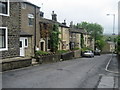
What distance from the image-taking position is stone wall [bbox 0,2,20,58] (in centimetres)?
1931

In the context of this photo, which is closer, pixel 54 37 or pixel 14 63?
pixel 14 63

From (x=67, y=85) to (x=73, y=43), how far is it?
43112 millimetres

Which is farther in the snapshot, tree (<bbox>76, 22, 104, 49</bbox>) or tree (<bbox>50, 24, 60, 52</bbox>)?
tree (<bbox>76, 22, 104, 49</bbox>)

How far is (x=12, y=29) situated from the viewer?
66.3 ft

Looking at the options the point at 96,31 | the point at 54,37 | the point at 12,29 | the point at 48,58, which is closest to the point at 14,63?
the point at 12,29

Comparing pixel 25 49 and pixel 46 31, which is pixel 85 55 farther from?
pixel 25 49

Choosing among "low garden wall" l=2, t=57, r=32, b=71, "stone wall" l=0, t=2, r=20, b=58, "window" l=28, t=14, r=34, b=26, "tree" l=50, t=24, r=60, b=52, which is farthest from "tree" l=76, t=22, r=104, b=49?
"low garden wall" l=2, t=57, r=32, b=71

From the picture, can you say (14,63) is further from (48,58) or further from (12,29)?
(48,58)

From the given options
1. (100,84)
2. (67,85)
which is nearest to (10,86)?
(67,85)

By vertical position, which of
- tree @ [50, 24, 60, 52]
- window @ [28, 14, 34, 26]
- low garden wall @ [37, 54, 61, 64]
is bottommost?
low garden wall @ [37, 54, 61, 64]

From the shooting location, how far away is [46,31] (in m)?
33.2

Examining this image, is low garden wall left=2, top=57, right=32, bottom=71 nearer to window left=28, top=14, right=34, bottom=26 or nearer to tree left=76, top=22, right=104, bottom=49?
window left=28, top=14, right=34, bottom=26

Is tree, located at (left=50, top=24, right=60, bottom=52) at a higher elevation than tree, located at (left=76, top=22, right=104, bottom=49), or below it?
below

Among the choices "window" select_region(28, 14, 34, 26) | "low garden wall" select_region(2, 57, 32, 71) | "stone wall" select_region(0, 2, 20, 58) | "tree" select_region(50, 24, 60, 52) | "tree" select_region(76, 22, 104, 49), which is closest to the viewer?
"low garden wall" select_region(2, 57, 32, 71)
